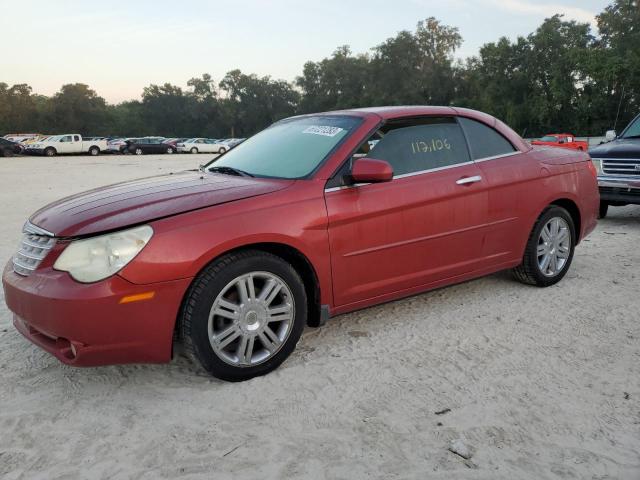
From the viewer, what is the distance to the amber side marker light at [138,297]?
112 inches

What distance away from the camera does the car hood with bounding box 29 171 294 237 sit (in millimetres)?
3006

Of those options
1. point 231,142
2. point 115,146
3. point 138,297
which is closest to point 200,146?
point 231,142

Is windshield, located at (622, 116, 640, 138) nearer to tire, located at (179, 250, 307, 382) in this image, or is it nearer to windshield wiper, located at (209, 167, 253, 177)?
windshield wiper, located at (209, 167, 253, 177)

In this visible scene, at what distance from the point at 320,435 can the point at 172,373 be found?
115cm

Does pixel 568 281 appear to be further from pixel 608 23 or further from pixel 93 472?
pixel 608 23

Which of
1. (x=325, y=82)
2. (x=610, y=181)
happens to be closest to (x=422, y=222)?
(x=610, y=181)

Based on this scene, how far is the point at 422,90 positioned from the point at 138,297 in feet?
241

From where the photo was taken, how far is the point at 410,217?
A: 3.84 metres

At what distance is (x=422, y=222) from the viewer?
390cm

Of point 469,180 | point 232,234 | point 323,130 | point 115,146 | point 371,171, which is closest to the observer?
point 232,234

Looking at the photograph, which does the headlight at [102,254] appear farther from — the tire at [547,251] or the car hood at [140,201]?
the tire at [547,251]

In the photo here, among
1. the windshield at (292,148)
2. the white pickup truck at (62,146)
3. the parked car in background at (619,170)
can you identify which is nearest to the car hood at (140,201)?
the windshield at (292,148)

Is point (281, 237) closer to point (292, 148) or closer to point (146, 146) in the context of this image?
point (292, 148)

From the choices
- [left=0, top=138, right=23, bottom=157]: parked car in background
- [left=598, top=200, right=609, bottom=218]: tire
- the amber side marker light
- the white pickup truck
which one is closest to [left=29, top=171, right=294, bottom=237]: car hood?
the amber side marker light
